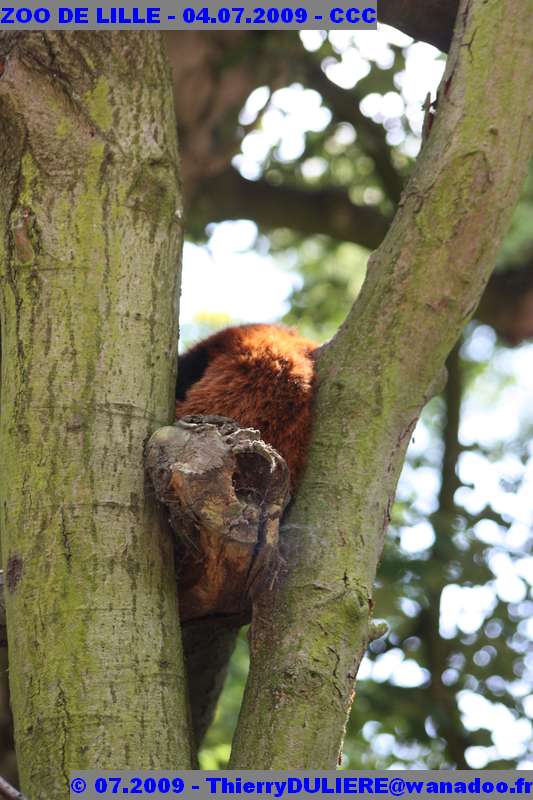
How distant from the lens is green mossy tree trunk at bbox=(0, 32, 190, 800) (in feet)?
6.22

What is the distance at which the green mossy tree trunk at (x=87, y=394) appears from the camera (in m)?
1.90

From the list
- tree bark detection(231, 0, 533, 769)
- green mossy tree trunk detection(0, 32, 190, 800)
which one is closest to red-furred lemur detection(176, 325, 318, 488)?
tree bark detection(231, 0, 533, 769)

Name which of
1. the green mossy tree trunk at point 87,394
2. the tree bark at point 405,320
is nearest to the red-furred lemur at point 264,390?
the tree bark at point 405,320

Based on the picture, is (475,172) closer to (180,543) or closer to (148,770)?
(180,543)

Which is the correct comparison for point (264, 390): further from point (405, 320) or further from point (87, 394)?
point (87, 394)

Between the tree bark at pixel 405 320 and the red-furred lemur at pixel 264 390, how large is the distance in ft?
0.17

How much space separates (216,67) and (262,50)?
24 cm

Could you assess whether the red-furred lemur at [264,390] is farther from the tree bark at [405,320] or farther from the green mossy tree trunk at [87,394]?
the green mossy tree trunk at [87,394]

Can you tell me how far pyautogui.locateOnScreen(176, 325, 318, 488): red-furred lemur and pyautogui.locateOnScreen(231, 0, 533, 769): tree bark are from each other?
5 cm

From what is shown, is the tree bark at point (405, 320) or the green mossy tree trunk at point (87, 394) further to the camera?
the tree bark at point (405, 320)

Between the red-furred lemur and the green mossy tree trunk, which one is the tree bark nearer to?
the red-furred lemur

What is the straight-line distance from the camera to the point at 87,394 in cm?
209

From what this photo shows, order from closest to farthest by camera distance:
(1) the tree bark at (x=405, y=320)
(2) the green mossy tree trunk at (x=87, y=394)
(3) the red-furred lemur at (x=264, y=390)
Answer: (2) the green mossy tree trunk at (x=87, y=394) < (1) the tree bark at (x=405, y=320) < (3) the red-furred lemur at (x=264, y=390)

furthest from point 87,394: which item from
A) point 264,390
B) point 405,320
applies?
A: point 405,320
